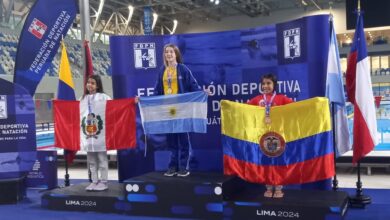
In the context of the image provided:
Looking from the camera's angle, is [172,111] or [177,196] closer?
[177,196]

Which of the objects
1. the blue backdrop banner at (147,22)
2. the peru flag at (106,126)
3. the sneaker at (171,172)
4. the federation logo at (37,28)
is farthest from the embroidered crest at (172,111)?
the blue backdrop banner at (147,22)

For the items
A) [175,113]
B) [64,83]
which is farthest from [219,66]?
[64,83]

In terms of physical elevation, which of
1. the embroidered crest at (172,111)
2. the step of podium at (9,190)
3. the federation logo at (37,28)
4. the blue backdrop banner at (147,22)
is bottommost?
the step of podium at (9,190)

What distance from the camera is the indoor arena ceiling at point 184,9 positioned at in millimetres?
21266

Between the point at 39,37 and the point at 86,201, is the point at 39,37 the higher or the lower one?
the higher one

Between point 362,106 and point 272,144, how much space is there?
1087mm

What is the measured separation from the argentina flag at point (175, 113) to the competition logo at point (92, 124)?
0.52 metres

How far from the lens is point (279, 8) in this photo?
24750 mm

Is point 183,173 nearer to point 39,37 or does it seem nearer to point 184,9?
point 39,37

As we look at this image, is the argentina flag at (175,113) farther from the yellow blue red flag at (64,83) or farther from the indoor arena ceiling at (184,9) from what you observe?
the indoor arena ceiling at (184,9)

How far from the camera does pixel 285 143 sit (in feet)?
13.6

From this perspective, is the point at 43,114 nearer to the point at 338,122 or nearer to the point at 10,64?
the point at 10,64

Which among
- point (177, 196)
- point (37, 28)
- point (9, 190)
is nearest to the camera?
point (177, 196)

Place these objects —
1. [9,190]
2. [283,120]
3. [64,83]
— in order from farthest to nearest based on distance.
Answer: [64,83]
[9,190]
[283,120]
